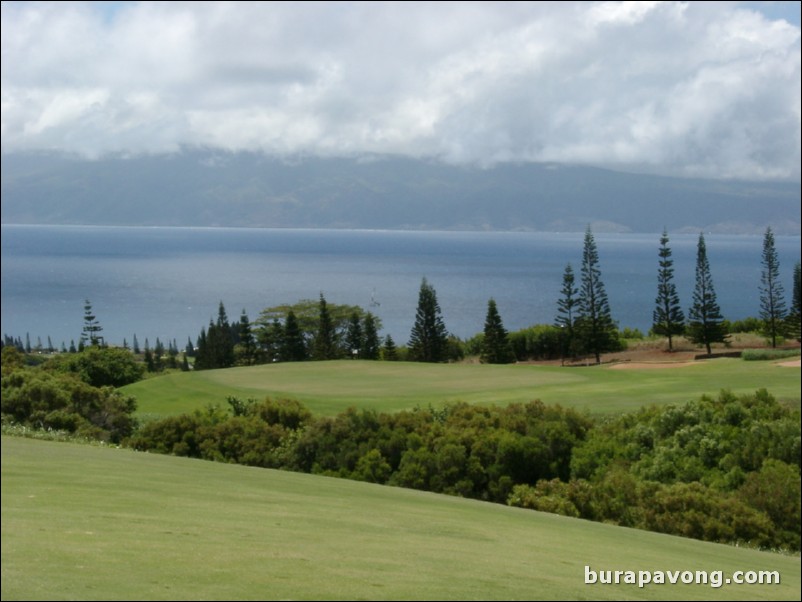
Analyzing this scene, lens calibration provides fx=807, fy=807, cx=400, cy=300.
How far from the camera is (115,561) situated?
4.06m

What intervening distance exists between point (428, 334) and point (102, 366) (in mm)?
11988

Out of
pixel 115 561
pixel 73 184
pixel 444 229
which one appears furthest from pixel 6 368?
pixel 444 229

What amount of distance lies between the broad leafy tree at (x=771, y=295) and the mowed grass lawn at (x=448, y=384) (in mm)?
1591

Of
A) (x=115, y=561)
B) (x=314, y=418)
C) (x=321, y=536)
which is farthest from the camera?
(x=314, y=418)

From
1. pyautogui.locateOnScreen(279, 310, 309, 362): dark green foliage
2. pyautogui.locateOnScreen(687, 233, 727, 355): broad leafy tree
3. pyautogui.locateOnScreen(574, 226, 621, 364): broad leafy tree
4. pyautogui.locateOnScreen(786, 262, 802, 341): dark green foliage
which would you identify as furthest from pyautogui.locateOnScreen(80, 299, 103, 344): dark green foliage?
pyautogui.locateOnScreen(786, 262, 802, 341): dark green foliage

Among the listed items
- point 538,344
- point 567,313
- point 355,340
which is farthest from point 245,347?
point 567,313

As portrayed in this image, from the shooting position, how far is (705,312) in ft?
94.0

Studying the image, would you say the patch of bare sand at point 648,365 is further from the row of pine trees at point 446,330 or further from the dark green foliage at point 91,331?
the dark green foliage at point 91,331

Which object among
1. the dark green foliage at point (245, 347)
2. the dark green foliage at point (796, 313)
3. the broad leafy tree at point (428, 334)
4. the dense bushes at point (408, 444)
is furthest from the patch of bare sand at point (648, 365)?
the dark green foliage at point (245, 347)

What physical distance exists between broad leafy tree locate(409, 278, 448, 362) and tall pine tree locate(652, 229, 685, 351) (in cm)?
800

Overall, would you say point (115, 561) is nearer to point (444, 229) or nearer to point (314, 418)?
point (314, 418)

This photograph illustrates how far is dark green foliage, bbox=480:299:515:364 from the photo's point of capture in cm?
3136

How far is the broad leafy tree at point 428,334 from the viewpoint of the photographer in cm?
3086

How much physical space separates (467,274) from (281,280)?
74.6 ft
